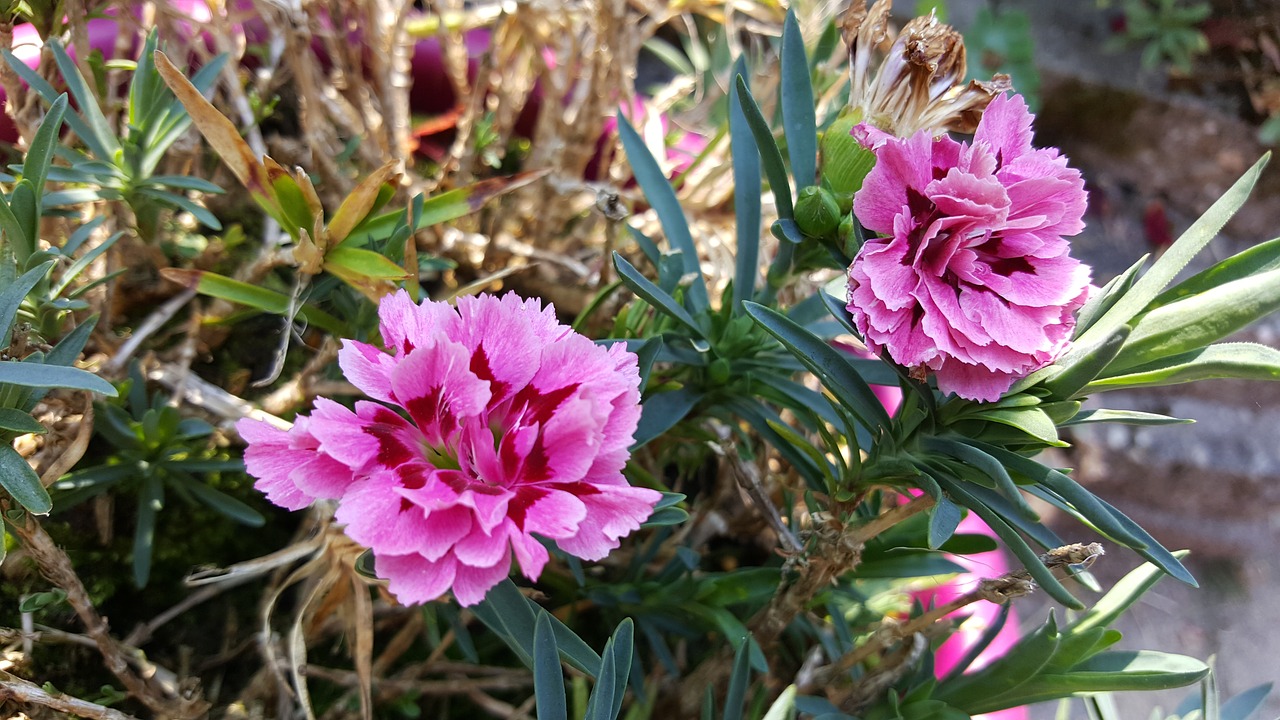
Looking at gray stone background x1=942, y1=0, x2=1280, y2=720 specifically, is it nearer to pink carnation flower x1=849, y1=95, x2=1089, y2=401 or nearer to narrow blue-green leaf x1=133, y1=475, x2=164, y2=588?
pink carnation flower x1=849, y1=95, x2=1089, y2=401

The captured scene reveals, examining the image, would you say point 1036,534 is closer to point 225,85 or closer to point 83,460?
point 83,460

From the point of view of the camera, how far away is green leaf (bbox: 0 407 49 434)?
572 millimetres

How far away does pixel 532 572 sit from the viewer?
17.6 inches

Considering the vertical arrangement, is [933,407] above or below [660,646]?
above

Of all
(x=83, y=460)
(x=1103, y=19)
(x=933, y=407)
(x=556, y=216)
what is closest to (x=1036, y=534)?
(x=933, y=407)

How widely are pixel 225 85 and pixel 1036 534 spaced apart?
1.02 m

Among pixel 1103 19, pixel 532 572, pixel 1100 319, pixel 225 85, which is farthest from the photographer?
pixel 1103 19

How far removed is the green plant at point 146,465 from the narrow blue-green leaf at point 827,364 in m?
0.51

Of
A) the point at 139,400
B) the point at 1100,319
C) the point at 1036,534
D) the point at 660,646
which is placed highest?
the point at 1100,319

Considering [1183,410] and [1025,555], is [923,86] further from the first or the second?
[1183,410]

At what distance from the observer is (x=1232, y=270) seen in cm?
58

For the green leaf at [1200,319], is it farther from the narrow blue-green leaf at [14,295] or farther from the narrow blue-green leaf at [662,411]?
the narrow blue-green leaf at [14,295]

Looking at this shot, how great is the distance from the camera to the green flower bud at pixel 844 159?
0.61 meters

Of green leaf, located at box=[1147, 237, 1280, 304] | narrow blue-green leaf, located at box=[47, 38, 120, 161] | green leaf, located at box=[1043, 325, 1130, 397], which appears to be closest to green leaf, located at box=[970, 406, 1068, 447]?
green leaf, located at box=[1043, 325, 1130, 397]
